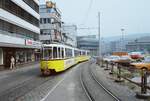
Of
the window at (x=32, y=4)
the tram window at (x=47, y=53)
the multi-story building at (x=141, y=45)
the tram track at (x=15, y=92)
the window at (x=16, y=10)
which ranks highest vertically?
the window at (x=32, y=4)

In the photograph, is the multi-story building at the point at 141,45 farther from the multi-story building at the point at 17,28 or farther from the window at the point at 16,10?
the window at the point at 16,10

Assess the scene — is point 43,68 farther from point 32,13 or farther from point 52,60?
point 32,13

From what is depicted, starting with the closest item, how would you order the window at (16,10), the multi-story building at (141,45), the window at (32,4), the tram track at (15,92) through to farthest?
the tram track at (15,92) < the window at (16,10) < the window at (32,4) < the multi-story building at (141,45)

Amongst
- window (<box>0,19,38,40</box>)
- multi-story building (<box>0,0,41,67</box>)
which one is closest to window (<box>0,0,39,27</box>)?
multi-story building (<box>0,0,41,67</box>)

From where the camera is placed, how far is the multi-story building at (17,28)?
38.0m

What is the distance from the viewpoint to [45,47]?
2625cm

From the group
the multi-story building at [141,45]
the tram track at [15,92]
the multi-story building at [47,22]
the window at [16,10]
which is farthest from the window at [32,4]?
the multi-story building at [141,45]

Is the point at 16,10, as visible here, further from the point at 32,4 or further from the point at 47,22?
the point at 47,22

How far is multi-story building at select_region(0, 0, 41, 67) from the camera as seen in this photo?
1495 inches

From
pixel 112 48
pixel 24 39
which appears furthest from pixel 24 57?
pixel 112 48

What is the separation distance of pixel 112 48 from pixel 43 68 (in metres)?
164

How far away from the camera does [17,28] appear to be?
4603 centimetres

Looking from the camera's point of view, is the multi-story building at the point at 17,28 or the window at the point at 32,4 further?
the window at the point at 32,4

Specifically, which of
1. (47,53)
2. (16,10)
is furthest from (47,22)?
(47,53)
